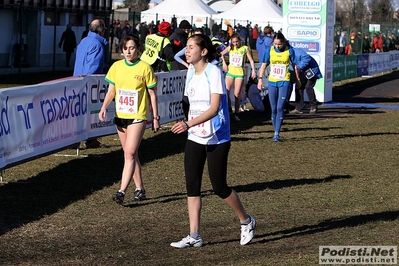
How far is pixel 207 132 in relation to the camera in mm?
7363

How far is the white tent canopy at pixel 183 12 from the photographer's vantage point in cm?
5422

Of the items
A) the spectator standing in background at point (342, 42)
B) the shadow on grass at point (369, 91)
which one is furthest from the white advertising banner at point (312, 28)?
the spectator standing in background at point (342, 42)

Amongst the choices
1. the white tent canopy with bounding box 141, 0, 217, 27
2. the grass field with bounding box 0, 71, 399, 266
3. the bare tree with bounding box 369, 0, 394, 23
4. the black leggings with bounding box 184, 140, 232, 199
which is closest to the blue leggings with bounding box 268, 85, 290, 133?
the grass field with bounding box 0, 71, 399, 266

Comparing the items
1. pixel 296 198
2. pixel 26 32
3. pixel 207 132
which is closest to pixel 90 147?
pixel 296 198

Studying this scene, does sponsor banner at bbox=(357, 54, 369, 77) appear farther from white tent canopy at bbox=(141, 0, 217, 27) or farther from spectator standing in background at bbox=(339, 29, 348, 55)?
white tent canopy at bbox=(141, 0, 217, 27)

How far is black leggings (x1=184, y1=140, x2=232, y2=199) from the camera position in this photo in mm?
7410

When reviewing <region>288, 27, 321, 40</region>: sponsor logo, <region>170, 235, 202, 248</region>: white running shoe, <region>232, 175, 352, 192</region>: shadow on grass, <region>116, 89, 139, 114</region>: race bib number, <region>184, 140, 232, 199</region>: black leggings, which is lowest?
<region>170, 235, 202, 248</region>: white running shoe

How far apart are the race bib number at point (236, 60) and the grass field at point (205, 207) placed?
9.77ft

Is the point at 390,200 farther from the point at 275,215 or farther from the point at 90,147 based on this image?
the point at 90,147

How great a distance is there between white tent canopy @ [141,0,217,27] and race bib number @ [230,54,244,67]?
35.7 meters

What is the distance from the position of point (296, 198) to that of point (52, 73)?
932 inches

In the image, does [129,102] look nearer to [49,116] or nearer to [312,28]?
[49,116]

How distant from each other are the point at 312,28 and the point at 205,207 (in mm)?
15974

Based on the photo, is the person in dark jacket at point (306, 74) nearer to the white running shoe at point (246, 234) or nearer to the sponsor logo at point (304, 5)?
the sponsor logo at point (304, 5)
